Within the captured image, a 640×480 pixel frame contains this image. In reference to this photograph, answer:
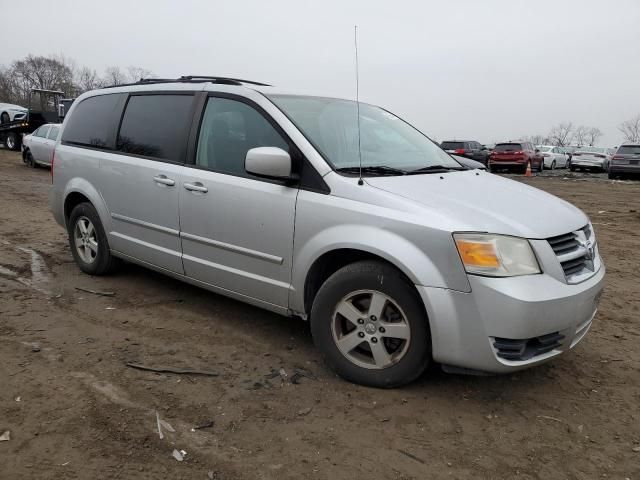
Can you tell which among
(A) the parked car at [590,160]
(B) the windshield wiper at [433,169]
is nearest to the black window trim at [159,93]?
(B) the windshield wiper at [433,169]

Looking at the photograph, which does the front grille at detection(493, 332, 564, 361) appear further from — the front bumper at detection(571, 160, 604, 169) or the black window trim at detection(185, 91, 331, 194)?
the front bumper at detection(571, 160, 604, 169)

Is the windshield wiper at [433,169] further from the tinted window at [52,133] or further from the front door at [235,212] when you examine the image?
the tinted window at [52,133]

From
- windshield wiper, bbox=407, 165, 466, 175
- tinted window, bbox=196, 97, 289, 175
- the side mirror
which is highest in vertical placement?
tinted window, bbox=196, 97, 289, 175

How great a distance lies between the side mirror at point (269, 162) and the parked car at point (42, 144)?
1506 centimetres

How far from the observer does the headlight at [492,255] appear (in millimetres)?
2629

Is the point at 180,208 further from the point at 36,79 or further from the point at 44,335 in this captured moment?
the point at 36,79

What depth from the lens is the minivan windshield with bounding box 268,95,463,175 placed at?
11.1ft

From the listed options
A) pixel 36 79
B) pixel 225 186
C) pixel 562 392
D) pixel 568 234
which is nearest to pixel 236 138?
pixel 225 186

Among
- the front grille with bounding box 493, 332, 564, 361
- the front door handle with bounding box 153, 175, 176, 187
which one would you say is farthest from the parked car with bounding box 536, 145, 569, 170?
the front grille with bounding box 493, 332, 564, 361

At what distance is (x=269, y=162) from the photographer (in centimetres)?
311

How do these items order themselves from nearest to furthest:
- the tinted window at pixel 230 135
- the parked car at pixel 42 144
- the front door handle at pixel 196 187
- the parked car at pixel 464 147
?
the tinted window at pixel 230 135
the front door handle at pixel 196 187
the parked car at pixel 42 144
the parked car at pixel 464 147

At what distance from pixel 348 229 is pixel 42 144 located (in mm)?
16294

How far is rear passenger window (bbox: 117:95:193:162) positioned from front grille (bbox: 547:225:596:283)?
2.64 metres

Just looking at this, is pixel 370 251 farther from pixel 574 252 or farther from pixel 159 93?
pixel 159 93
